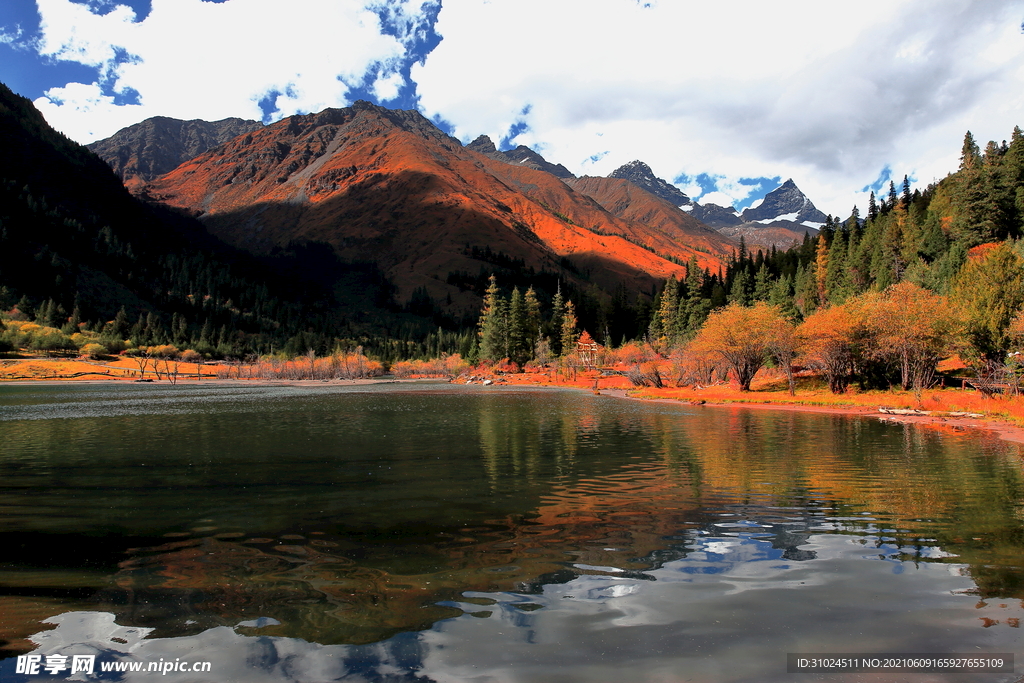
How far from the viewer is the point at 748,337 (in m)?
62.0

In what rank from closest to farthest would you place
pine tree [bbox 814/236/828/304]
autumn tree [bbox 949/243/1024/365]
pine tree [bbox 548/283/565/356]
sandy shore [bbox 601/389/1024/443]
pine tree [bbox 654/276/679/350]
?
sandy shore [bbox 601/389/1024/443] → autumn tree [bbox 949/243/1024/365] → pine tree [bbox 814/236/828/304] → pine tree [bbox 654/276/679/350] → pine tree [bbox 548/283/565/356]

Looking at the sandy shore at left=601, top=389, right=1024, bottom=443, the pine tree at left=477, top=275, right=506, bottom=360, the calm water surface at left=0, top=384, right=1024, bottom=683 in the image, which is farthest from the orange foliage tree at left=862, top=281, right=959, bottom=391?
the pine tree at left=477, top=275, right=506, bottom=360

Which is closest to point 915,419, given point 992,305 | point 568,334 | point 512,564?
point 992,305

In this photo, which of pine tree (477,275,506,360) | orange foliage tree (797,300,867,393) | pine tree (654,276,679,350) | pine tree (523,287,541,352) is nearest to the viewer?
orange foliage tree (797,300,867,393)

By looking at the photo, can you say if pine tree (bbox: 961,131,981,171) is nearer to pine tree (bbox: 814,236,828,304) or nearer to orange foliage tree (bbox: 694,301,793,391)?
pine tree (bbox: 814,236,828,304)

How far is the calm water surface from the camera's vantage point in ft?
24.0

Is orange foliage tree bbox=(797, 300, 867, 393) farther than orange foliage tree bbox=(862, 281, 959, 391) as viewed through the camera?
Yes

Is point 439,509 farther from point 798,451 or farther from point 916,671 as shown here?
point 798,451

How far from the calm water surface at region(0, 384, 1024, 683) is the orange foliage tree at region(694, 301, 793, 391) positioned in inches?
1475

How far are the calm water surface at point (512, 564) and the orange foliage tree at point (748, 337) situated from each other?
3747 cm

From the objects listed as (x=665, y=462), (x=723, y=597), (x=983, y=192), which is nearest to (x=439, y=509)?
(x=723, y=597)

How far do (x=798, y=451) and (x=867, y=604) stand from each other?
714 inches

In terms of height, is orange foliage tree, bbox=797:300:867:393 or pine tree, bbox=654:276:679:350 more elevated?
pine tree, bbox=654:276:679:350

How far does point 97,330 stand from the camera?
196m
